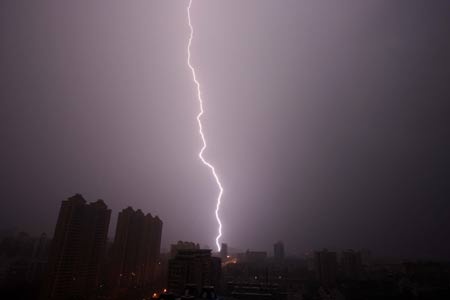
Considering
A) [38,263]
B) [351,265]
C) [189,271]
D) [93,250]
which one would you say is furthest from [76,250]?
[351,265]

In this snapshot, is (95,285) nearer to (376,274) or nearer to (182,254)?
(182,254)

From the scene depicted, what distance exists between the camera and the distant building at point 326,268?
1538 inches

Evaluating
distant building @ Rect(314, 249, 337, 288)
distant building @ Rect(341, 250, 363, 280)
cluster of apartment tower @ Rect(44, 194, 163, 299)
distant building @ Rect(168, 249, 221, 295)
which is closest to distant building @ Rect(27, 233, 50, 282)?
cluster of apartment tower @ Rect(44, 194, 163, 299)

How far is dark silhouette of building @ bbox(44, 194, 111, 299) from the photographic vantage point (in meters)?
23.0

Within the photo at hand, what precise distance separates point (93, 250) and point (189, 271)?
10.1 metres

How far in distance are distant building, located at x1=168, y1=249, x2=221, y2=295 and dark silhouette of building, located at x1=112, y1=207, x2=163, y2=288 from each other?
7222 millimetres

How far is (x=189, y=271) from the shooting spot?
26.7 meters

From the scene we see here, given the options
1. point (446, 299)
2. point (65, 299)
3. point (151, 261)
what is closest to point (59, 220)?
point (65, 299)

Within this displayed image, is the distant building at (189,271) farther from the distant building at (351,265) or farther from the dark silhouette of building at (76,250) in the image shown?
the distant building at (351,265)

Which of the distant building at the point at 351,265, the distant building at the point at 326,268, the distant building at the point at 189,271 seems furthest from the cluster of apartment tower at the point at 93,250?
the distant building at the point at 351,265

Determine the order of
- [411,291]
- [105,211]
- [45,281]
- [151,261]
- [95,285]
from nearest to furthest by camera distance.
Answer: [45,281], [95,285], [105,211], [411,291], [151,261]

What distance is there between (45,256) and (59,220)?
18.5 meters

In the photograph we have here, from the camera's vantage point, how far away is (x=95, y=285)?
1068 inches

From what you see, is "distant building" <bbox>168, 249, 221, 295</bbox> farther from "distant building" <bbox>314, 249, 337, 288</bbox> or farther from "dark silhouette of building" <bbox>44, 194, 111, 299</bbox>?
"distant building" <bbox>314, 249, 337, 288</bbox>
